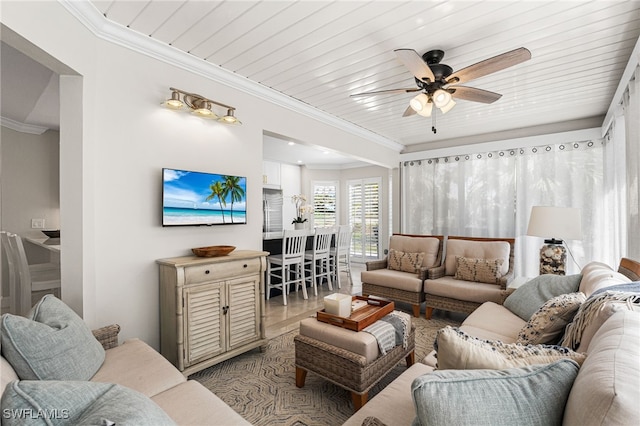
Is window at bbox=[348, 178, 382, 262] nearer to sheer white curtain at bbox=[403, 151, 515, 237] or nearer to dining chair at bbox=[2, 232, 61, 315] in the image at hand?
sheer white curtain at bbox=[403, 151, 515, 237]

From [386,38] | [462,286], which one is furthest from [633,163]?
[386,38]

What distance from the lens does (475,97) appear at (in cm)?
269

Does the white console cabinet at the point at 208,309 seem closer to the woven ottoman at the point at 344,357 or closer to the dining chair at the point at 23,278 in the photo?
the woven ottoman at the point at 344,357

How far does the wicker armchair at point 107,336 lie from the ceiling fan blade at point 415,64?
2.53 m

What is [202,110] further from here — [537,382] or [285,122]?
[537,382]

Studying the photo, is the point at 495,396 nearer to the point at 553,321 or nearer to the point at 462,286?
the point at 553,321

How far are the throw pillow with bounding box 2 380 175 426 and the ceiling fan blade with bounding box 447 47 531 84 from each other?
8.40 ft

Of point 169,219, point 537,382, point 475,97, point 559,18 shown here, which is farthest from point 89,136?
point 559,18

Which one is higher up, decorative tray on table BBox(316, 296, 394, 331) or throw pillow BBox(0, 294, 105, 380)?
throw pillow BBox(0, 294, 105, 380)

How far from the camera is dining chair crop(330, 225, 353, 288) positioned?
549cm

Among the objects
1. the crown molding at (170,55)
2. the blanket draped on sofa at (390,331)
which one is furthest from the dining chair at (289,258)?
the blanket draped on sofa at (390,331)

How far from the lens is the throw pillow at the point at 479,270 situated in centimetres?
363

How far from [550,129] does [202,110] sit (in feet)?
15.5

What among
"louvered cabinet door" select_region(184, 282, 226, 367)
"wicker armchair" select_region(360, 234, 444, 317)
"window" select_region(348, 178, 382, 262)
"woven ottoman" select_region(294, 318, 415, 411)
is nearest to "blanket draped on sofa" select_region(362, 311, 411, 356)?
"woven ottoman" select_region(294, 318, 415, 411)
